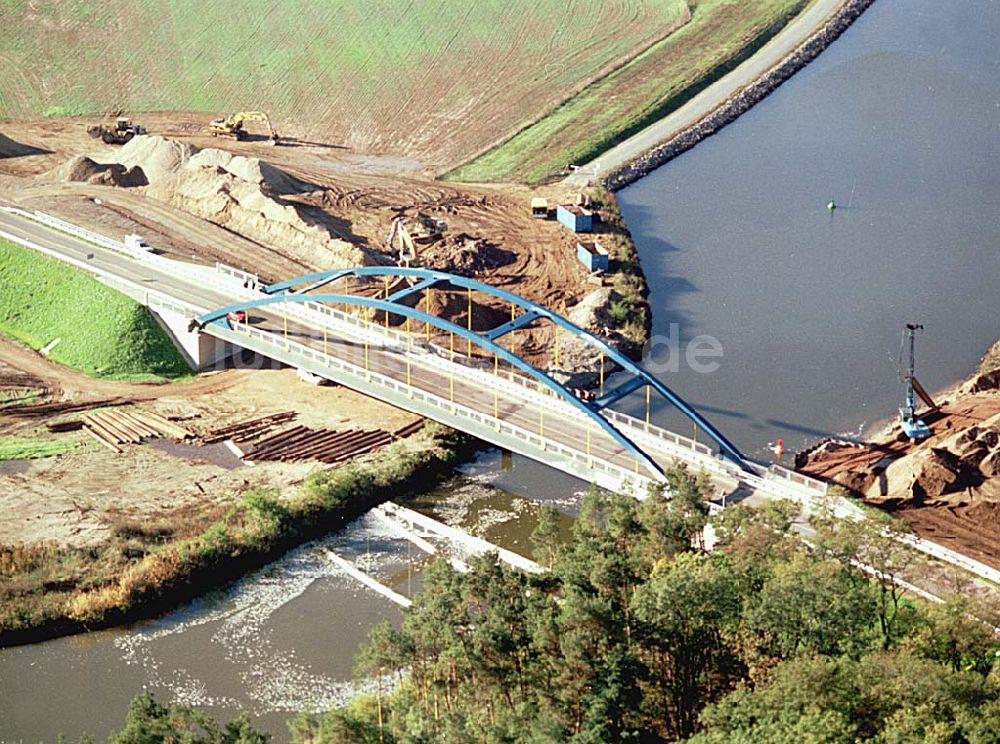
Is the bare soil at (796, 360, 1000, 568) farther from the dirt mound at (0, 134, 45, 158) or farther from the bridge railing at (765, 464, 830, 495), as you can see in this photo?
the dirt mound at (0, 134, 45, 158)

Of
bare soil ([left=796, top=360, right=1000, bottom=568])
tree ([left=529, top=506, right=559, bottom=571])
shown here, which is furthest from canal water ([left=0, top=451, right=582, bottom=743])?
bare soil ([left=796, top=360, right=1000, bottom=568])

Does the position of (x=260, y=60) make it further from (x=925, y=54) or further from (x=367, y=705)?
(x=367, y=705)

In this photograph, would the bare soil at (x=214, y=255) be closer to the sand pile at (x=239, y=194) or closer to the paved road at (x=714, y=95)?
the sand pile at (x=239, y=194)

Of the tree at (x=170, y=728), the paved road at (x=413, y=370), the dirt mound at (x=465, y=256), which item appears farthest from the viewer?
the dirt mound at (x=465, y=256)

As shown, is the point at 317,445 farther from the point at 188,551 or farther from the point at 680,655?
the point at 680,655

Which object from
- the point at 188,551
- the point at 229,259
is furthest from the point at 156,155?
the point at 188,551

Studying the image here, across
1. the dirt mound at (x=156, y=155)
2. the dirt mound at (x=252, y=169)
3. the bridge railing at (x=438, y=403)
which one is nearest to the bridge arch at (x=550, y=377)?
the bridge railing at (x=438, y=403)

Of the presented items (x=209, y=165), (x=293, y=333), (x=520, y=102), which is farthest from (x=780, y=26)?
(x=293, y=333)
